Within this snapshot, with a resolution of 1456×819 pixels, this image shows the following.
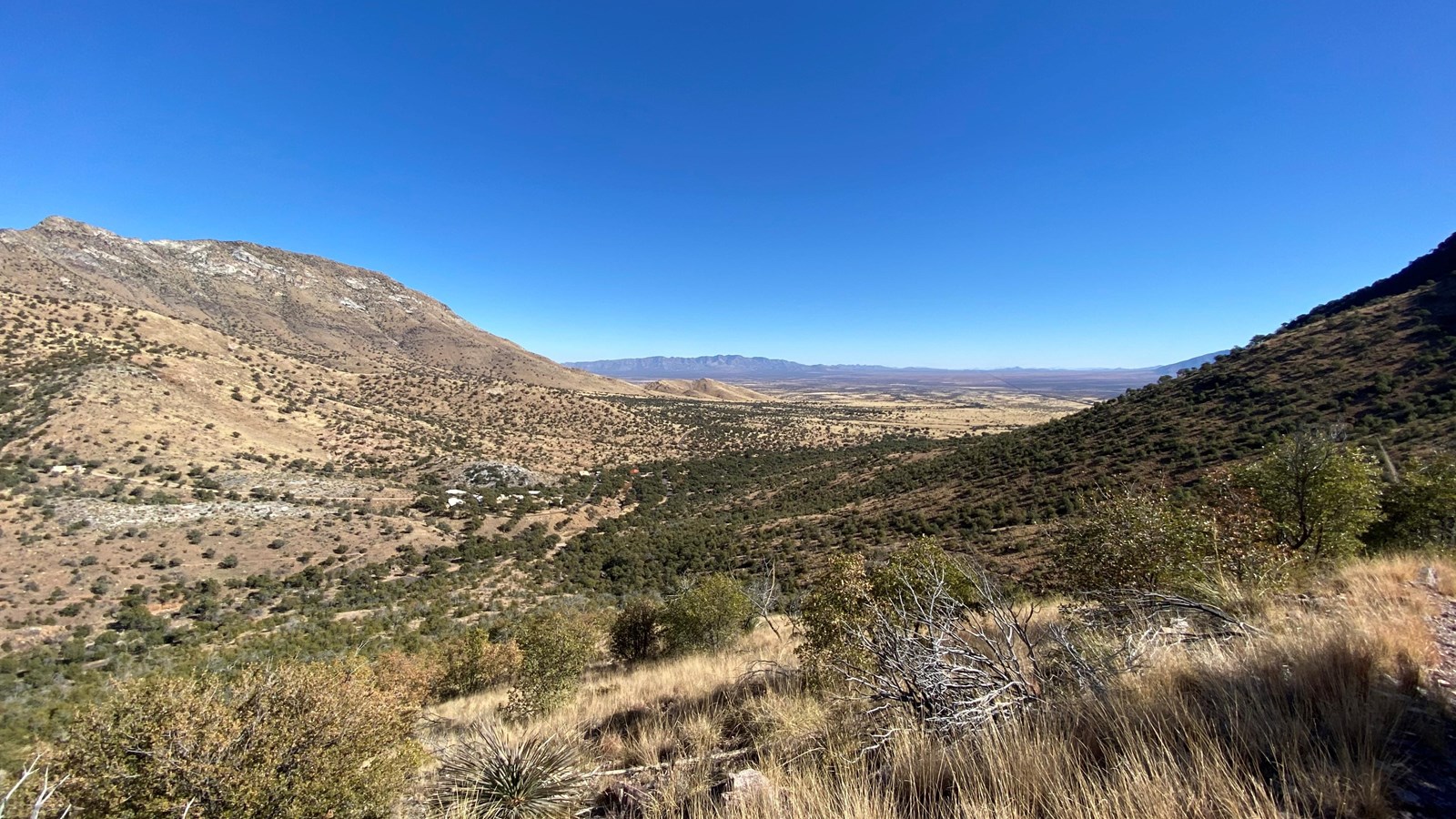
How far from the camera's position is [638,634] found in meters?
17.1

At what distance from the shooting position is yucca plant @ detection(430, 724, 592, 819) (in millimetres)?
4551

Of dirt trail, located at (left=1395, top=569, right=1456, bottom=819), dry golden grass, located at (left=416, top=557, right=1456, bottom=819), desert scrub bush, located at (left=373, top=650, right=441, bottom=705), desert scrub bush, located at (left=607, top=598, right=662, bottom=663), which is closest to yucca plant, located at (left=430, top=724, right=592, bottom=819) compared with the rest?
dry golden grass, located at (left=416, top=557, right=1456, bottom=819)

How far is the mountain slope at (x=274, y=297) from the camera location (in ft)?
246

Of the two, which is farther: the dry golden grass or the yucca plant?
the yucca plant

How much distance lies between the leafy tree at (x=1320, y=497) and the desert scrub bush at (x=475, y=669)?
18.4 metres

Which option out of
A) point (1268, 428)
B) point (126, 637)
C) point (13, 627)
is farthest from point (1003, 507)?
point (13, 627)

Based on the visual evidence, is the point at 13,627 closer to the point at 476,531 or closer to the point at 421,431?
the point at 476,531

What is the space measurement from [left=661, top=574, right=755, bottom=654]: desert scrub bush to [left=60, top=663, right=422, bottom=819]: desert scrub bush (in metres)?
11.0

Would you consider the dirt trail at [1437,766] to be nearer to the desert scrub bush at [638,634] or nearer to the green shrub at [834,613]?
the green shrub at [834,613]

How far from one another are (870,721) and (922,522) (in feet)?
101

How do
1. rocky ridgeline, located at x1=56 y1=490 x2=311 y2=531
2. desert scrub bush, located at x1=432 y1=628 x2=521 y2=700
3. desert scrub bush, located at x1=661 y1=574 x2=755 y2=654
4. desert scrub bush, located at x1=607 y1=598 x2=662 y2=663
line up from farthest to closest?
rocky ridgeline, located at x1=56 y1=490 x2=311 y2=531
desert scrub bush, located at x1=607 y1=598 x2=662 y2=663
desert scrub bush, located at x1=661 y1=574 x2=755 y2=654
desert scrub bush, located at x1=432 y1=628 x2=521 y2=700

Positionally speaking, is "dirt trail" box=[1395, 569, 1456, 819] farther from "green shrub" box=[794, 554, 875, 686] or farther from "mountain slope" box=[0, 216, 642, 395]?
"mountain slope" box=[0, 216, 642, 395]

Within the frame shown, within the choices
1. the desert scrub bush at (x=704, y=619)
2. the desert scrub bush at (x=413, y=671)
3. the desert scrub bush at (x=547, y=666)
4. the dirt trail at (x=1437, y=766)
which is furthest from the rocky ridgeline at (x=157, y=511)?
the dirt trail at (x=1437, y=766)

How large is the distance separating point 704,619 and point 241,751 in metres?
12.2
